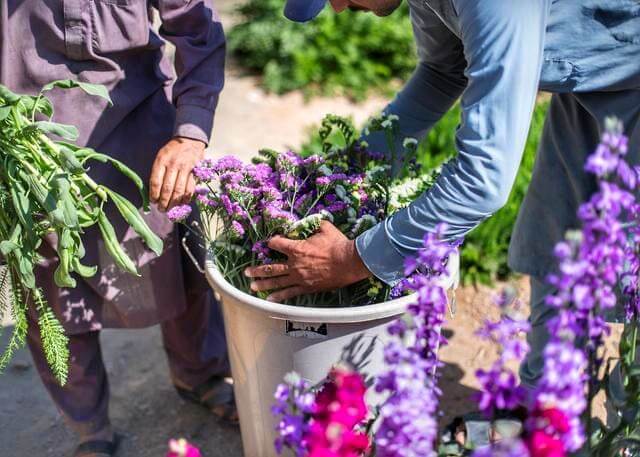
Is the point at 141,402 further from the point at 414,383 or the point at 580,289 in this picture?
the point at 580,289

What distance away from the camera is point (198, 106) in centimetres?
199

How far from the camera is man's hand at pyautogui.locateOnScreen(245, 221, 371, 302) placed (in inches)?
65.4

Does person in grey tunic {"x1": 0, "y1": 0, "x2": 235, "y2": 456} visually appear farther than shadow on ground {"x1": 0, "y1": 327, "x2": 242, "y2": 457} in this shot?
No

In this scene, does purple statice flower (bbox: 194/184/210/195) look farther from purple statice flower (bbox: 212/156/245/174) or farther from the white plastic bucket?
the white plastic bucket

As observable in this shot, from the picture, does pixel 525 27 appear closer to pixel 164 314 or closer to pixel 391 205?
pixel 391 205

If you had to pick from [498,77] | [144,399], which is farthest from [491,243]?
[498,77]

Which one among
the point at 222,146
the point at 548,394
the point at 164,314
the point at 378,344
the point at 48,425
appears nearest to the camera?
the point at 548,394

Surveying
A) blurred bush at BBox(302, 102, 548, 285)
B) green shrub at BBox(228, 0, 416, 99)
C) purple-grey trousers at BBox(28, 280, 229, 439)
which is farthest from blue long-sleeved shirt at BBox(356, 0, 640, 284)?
green shrub at BBox(228, 0, 416, 99)

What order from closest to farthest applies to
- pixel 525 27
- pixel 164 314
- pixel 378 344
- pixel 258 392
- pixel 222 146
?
1. pixel 525 27
2. pixel 378 344
3. pixel 258 392
4. pixel 164 314
5. pixel 222 146

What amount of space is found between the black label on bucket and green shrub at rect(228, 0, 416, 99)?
3120mm

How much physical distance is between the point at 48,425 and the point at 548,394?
1976 mm

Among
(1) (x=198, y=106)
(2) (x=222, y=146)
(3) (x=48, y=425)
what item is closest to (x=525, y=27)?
(1) (x=198, y=106)

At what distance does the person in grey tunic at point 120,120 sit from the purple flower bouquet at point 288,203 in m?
0.10

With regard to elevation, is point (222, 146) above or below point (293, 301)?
below
